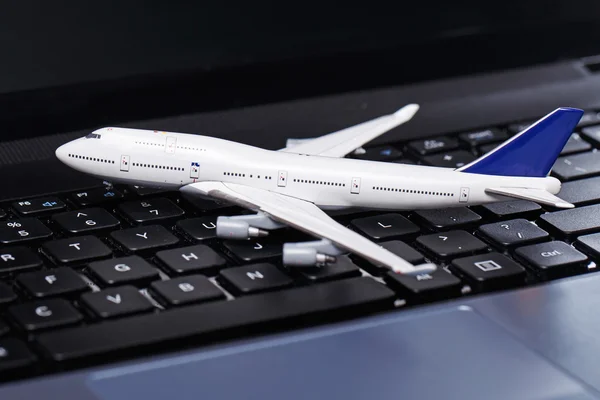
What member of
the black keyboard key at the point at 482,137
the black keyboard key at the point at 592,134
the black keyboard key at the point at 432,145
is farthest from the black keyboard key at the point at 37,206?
the black keyboard key at the point at 592,134

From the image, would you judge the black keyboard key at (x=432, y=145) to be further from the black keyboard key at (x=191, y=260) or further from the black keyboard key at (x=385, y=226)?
the black keyboard key at (x=191, y=260)

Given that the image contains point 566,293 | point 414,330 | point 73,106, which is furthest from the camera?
point 73,106

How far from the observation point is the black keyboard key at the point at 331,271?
1786mm

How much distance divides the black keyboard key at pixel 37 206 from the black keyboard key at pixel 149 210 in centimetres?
13

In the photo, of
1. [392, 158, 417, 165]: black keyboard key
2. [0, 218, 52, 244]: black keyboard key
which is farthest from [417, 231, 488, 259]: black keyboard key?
[0, 218, 52, 244]: black keyboard key

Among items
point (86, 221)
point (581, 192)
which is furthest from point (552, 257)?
point (86, 221)

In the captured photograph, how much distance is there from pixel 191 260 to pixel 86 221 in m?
0.26

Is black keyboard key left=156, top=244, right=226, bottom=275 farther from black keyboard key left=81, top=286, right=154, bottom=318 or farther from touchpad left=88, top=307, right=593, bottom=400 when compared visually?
touchpad left=88, top=307, right=593, bottom=400

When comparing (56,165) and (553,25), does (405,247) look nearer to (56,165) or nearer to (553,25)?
(56,165)

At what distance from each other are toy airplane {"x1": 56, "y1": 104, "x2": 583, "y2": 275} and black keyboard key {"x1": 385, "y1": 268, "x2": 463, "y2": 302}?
28 cm

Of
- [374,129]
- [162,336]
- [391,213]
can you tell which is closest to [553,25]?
[374,129]

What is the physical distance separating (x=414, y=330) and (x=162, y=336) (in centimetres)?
42

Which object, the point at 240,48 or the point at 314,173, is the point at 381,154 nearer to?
the point at 314,173

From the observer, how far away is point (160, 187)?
2.08m
